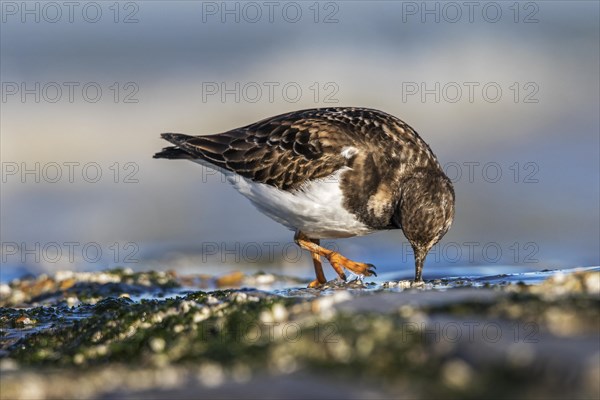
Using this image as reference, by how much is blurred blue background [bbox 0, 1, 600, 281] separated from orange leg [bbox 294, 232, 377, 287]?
117cm

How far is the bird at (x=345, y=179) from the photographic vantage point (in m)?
7.11

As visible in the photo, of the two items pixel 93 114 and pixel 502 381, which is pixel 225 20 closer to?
pixel 93 114

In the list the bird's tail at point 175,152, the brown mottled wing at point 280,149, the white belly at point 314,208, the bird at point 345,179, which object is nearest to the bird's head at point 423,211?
the bird at point 345,179

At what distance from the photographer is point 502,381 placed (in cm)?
315

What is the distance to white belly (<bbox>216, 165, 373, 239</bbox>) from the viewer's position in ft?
23.6

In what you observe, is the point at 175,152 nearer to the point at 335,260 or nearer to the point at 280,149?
the point at 280,149

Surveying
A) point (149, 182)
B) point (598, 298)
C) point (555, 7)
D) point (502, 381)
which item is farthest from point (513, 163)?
point (502, 381)

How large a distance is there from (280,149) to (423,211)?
4.48 feet

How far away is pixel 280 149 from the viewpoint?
769cm

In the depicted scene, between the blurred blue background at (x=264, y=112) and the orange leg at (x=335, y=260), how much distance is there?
1.17m

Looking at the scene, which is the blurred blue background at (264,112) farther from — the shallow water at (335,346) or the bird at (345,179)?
the shallow water at (335,346)

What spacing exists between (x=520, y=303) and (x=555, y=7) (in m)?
19.8

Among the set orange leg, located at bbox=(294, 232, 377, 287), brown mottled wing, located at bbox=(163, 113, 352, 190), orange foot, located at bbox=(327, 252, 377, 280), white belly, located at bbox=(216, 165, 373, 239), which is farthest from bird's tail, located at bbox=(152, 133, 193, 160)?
orange foot, located at bbox=(327, 252, 377, 280)

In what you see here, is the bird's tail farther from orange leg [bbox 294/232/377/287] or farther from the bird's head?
the bird's head
